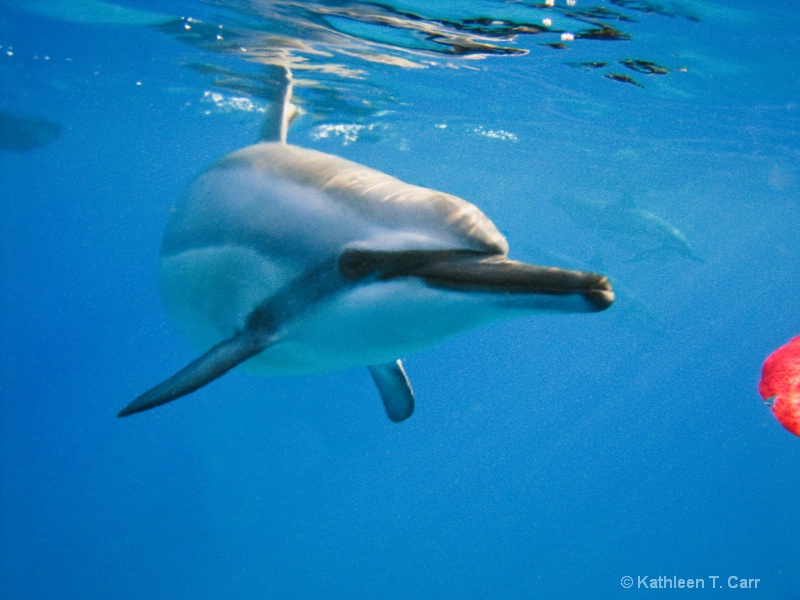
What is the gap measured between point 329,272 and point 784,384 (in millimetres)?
2478

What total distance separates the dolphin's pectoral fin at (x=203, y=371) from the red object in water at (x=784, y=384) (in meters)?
2.74

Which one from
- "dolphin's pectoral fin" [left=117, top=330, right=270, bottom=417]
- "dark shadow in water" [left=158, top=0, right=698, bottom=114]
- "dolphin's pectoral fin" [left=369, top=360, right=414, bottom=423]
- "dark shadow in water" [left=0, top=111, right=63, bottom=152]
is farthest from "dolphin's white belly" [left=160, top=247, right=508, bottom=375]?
"dark shadow in water" [left=0, top=111, right=63, bottom=152]

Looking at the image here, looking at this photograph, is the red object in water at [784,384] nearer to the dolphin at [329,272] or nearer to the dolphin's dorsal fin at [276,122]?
the dolphin at [329,272]

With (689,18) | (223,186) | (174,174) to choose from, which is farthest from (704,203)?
(174,174)

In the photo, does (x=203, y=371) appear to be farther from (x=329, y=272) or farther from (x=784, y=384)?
(x=784, y=384)

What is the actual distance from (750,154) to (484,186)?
76.8 ft

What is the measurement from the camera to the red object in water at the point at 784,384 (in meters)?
3.31

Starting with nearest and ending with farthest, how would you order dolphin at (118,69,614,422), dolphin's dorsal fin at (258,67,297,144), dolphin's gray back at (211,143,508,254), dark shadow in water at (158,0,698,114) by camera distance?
dolphin at (118,69,614,422) < dolphin's gray back at (211,143,508,254) < dolphin's dorsal fin at (258,67,297,144) < dark shadow in water at (158,0,698,114)

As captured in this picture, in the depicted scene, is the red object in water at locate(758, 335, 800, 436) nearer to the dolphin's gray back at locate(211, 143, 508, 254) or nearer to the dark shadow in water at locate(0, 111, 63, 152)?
the dolphin's gray back at locate(211, 143, 508, 254)

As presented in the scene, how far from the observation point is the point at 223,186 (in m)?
4.26

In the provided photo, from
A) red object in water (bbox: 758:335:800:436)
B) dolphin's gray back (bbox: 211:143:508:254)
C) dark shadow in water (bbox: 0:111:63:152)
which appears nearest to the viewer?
dolphin's gray back (bbox: 211:143:508:254)

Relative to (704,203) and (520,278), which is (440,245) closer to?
(520,278)

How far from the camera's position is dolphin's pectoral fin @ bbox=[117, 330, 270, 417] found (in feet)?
10.5

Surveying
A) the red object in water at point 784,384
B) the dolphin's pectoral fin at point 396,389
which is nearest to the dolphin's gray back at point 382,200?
the red object in water at point 784,384
